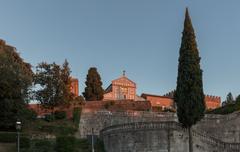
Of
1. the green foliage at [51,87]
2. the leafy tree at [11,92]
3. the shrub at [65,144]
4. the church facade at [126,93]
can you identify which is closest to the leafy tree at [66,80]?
the green foliage at [51,87]

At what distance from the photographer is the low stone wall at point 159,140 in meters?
49.1

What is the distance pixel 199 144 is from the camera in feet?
164

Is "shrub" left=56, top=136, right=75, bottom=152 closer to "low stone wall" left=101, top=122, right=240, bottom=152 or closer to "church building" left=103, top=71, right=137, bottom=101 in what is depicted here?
"low stone wall" left=101, top=122, right=240, bottom=152

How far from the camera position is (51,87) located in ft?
222

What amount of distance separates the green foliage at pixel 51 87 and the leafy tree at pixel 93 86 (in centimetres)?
1836

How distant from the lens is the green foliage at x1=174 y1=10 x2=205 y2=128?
152 feet

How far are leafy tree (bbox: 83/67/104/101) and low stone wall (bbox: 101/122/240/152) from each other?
35671mm

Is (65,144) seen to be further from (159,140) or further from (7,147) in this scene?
(159,140)

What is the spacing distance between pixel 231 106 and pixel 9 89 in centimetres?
3563

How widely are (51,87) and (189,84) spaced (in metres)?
26.5

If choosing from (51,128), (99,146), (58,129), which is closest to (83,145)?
(99,146)

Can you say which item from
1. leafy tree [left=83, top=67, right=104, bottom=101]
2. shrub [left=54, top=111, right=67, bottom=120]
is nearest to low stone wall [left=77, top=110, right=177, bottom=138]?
shrub [left=54, top=111, right=67, bottom=120]

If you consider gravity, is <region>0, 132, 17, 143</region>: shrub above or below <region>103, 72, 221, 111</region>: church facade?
below

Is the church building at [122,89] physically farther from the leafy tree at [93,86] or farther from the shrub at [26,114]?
the shrub at [26,114]
